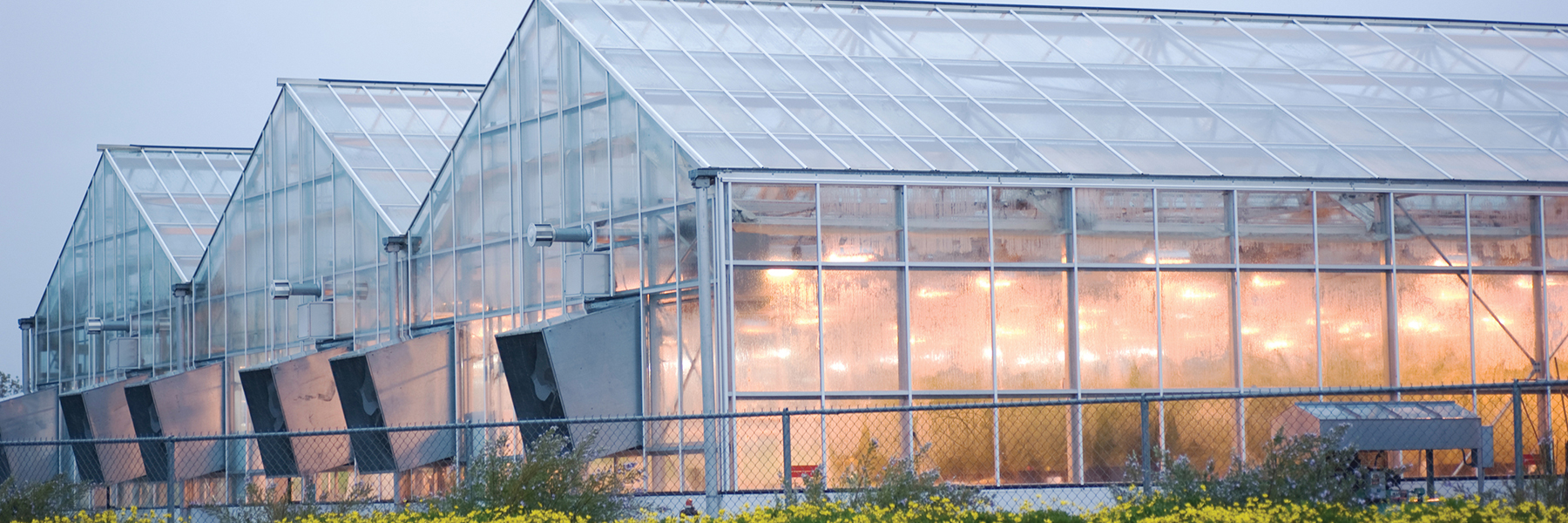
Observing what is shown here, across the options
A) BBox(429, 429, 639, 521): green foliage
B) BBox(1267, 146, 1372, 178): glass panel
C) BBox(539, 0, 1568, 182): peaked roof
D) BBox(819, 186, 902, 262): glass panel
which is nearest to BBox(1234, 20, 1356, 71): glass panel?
BBox(539, 0, 1568, 182): peaked roof

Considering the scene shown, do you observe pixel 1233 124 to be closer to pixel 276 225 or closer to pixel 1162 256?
pixel 1162 256

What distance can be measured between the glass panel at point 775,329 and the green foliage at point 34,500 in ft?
22.6

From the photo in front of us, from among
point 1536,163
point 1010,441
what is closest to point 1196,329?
point 1010,441

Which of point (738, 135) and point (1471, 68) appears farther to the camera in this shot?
point (1471, 68)

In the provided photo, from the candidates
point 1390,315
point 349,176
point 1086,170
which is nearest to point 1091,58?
point 1086,170

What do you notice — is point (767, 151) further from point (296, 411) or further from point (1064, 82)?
point (296, 411)

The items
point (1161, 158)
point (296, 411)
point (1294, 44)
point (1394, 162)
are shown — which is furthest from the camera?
point (296, 411)

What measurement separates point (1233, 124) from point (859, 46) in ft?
17.1

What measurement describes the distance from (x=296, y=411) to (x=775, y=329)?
1082 cm

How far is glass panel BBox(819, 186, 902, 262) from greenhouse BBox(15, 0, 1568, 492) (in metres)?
0.04

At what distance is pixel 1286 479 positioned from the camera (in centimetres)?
1088

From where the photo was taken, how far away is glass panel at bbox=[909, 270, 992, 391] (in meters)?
16.8

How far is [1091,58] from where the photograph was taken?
21609 mm

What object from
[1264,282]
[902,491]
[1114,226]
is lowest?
[902,491]
